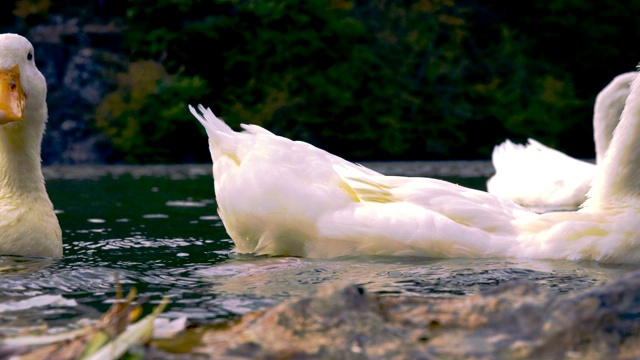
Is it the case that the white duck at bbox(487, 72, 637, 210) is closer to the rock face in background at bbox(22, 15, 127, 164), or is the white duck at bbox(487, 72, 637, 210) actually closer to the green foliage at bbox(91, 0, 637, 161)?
the green foliage at bbox(91, 0, 637, 161)

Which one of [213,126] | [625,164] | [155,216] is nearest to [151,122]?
[155,216]

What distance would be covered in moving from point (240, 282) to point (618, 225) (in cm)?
201

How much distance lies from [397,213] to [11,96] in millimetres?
2023

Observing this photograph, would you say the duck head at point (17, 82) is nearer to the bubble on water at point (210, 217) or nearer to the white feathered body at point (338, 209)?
the white feathered body at point (338, 209)

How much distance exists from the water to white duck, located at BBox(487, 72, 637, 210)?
3.97 meters

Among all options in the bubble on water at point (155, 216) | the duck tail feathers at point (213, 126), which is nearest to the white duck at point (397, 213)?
the duck tail feathers at point (213, 126)

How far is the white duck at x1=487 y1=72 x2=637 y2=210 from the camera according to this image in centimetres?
909

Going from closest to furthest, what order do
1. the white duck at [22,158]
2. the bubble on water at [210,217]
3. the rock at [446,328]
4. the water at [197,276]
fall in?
the rock at [446,328]
the water at [197,276]
the white duck at [22,158]
the bubble on water at [210,217]

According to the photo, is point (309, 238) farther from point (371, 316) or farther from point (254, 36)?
point (254, 36)

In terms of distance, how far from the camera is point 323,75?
83.1 ft

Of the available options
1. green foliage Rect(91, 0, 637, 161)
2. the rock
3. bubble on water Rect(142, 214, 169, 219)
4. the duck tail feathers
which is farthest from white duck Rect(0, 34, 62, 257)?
green foliage Rect(91, 0, 637, 161)

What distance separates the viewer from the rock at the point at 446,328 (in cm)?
238

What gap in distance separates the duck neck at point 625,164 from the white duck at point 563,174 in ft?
12.6

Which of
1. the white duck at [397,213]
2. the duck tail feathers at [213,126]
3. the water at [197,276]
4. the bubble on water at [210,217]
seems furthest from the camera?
the bubble on water at [210,217]
